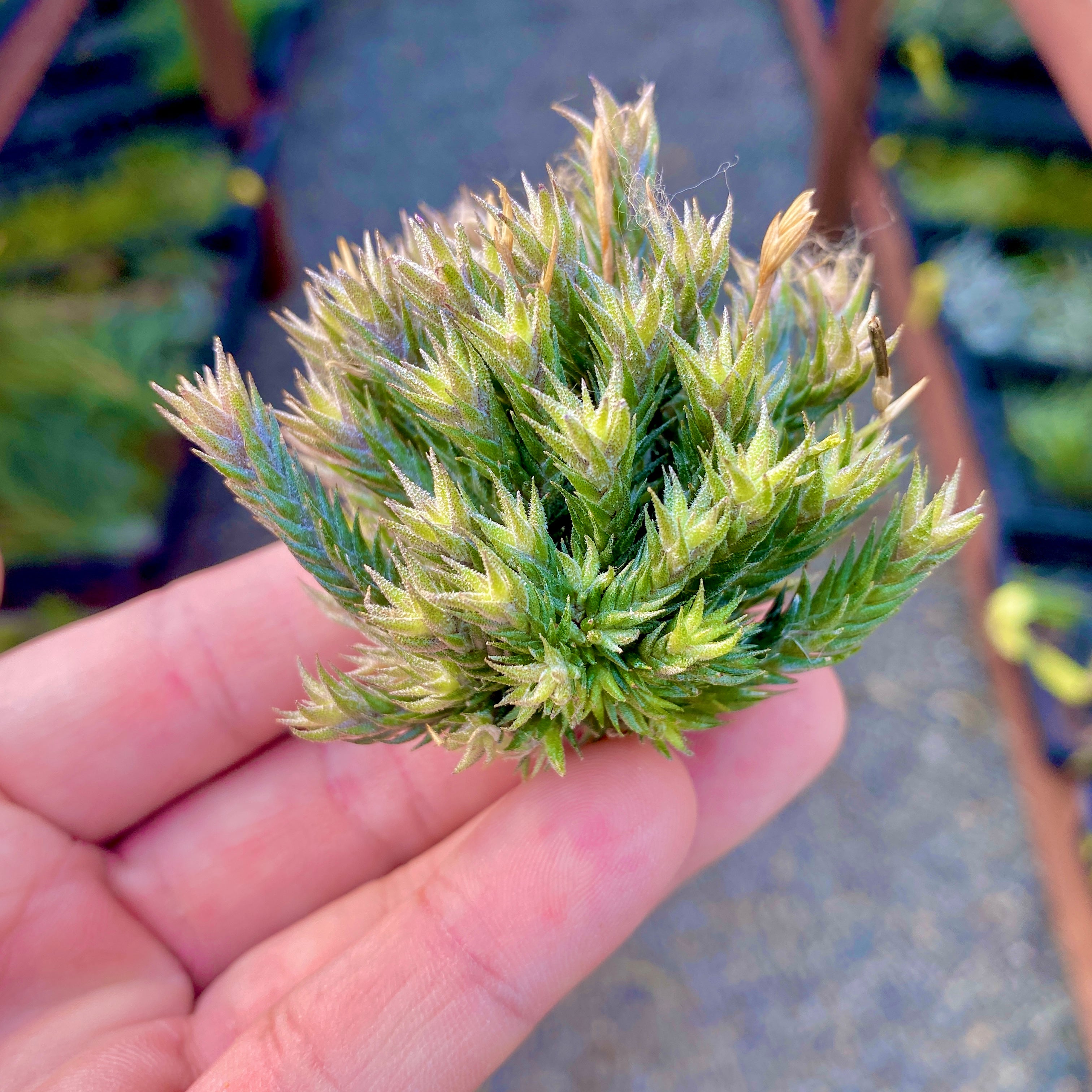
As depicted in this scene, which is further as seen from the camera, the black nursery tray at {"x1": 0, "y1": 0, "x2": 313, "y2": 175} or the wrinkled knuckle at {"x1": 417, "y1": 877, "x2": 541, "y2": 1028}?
the black nursery tray at {"x1": 0, "y1": 0, "x2": 313, "y2": 175}

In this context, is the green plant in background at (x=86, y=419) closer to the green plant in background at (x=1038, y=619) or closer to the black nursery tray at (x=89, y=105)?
the black nursery tray at (x=89, y=105)

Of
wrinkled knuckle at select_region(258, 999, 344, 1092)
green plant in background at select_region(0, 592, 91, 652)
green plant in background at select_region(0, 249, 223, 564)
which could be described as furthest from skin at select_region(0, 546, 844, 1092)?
green plant in background at select_region(0, 249, 223, 564)

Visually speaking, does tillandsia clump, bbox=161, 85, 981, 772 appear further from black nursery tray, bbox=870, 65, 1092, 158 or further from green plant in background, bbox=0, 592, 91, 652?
black nursery tray, bbox=870, 65, 1092, 158

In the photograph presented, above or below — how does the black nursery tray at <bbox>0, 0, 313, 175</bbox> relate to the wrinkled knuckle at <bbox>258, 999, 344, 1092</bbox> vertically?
above

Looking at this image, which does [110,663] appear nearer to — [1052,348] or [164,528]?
[164,528]

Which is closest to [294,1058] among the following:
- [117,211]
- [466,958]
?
[466,958]

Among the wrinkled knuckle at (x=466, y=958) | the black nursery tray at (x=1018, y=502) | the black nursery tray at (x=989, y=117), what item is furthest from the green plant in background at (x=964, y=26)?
the wrinkled knuckle at (x=466, y=958)
